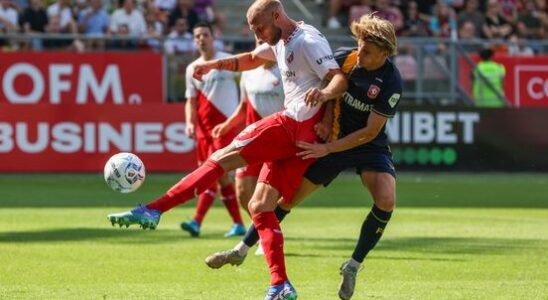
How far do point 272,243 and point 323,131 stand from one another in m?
1.00

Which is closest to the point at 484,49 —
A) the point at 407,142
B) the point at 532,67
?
the point at 532,67

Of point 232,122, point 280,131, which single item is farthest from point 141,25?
point 280,131

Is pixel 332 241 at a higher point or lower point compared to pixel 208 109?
lower

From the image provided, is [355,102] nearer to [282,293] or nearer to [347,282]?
[347,282]

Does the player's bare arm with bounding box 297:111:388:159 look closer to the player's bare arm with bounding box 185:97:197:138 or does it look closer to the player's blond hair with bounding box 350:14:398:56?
the player's blond hair with bounding box 350:14:398:56

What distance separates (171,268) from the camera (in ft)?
40.7

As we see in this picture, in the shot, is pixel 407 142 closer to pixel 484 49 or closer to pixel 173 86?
pixel 484 49

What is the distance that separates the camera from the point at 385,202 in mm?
10766

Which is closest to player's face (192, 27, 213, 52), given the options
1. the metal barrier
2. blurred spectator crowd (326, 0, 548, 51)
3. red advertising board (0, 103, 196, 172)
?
red advertising board (0, 103, 196, 172)

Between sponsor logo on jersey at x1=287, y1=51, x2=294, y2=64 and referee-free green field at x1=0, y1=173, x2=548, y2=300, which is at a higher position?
sponsor logo on jersey at x1=287, y1=51, x2=294, y2=64

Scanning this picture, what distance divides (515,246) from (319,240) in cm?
221

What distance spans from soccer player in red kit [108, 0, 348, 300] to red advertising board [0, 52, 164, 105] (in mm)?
15345

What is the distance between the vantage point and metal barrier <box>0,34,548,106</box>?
85.4 ft

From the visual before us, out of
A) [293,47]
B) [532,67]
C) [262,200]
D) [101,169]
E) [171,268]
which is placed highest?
[293,47]
